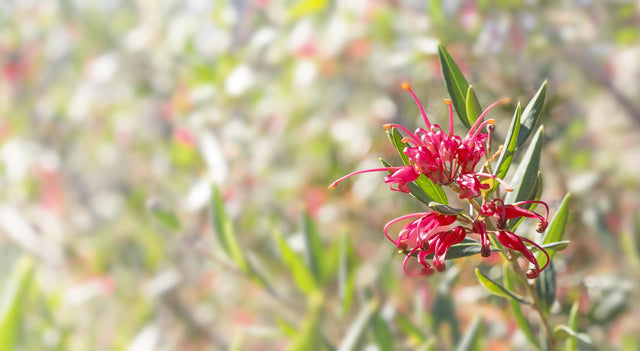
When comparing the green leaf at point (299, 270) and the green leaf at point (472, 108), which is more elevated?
the green leaf at point (472, 108)

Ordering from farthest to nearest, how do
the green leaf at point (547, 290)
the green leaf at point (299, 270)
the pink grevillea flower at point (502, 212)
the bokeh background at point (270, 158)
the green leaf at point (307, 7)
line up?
the green leaf at point (307, 7) < the bokeh background at point (270, 158) < the green leaf at point (299, 270) < the green leaf at point (547, 290) < the pink grevillea flower at point (502, 212)

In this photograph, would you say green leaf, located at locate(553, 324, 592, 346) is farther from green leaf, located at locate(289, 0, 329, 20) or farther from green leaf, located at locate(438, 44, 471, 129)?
green leaf, located at locate(289, 0, 329, 20)

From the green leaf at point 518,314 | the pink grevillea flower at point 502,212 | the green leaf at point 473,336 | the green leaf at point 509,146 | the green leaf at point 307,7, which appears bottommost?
the green leaf at point 473,336

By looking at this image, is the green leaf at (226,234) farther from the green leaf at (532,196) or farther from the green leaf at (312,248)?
the green leaf at (532,196)

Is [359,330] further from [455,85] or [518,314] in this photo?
[455,85]

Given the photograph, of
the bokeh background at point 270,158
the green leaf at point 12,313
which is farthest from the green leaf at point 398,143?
the green leaf at point 12,313

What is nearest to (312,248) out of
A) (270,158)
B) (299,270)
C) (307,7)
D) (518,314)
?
(299,270)

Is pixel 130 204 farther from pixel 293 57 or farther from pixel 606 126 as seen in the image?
pixel 606 126
